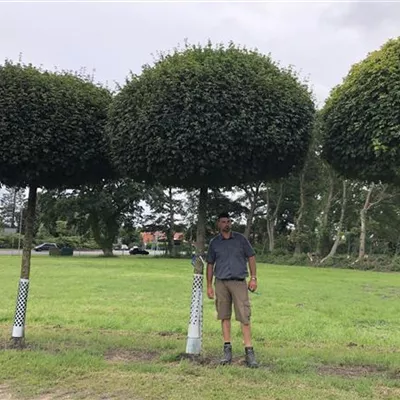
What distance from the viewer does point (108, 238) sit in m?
54.2

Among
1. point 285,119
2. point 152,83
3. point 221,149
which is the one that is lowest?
point 221,149

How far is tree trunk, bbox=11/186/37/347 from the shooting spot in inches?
313

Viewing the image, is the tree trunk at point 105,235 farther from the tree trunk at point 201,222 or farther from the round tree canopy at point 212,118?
the round tree canopy at point 212,118

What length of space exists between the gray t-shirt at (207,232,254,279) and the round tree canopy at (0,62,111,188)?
2110mm

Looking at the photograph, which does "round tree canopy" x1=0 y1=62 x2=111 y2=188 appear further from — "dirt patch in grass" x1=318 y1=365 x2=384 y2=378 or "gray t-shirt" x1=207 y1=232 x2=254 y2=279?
"dirt patch in grass" x1=318 y1=365 x2=384 y2=378

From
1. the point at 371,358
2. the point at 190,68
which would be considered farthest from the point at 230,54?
the point at 371,358

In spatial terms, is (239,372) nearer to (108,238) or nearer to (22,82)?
(22,82)

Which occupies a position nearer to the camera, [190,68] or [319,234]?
[190,68]

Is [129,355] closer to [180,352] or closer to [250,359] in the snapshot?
[180,352]

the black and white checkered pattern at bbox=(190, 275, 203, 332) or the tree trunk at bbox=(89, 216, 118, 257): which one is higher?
the tree trunk at bbox=(89, 216, 118, 257)

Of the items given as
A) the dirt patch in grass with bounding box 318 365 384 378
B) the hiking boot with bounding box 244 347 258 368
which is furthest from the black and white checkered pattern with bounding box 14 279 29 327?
the dirt patch in grass with bounding box 318 365 384 378

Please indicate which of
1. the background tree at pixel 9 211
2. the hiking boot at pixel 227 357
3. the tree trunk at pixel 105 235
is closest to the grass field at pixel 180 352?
the hiking boot at pixel 227 357

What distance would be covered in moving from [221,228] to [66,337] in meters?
3.53

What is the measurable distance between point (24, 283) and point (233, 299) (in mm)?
3139
